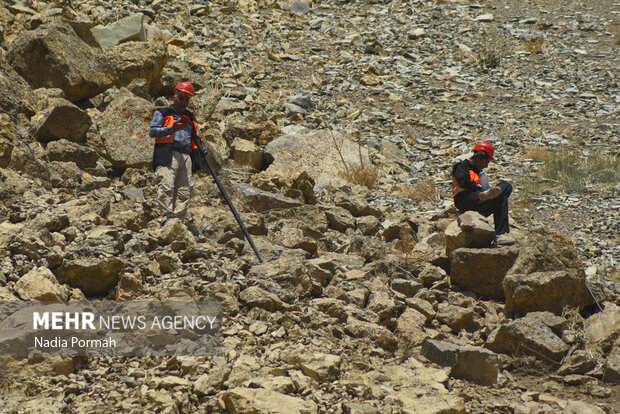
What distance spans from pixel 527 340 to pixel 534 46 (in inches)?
428

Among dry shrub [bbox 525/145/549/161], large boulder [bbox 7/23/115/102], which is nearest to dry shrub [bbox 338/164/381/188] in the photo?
dry shrub [bbox 525/145/549/161]

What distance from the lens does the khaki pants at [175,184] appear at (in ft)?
19.7

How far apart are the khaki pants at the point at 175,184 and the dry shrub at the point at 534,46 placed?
10.3m

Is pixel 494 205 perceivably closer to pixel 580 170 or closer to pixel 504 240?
pixel 504 240

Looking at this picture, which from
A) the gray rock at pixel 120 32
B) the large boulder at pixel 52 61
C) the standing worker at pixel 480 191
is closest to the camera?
the standing worker at pixel 480 191

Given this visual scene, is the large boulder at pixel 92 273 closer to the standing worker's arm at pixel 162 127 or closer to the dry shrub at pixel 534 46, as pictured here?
the standing worker's arm at pixel 162 127

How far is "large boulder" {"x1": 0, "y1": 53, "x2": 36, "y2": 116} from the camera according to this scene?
7.44m

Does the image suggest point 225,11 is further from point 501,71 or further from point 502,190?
point 502,190

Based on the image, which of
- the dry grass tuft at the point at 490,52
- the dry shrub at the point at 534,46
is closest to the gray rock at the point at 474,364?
the dry grass tuft at the point at 490,52

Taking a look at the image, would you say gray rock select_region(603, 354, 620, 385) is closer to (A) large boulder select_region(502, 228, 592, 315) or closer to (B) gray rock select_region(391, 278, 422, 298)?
(A) large boulder select_region(502, 228, 592, 315)

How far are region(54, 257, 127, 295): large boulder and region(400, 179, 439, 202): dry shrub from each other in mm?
5047

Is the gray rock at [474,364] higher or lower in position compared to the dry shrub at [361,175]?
higher

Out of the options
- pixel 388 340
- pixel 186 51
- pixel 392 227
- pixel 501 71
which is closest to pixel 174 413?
pixel 388 340

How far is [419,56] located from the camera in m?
13.9
